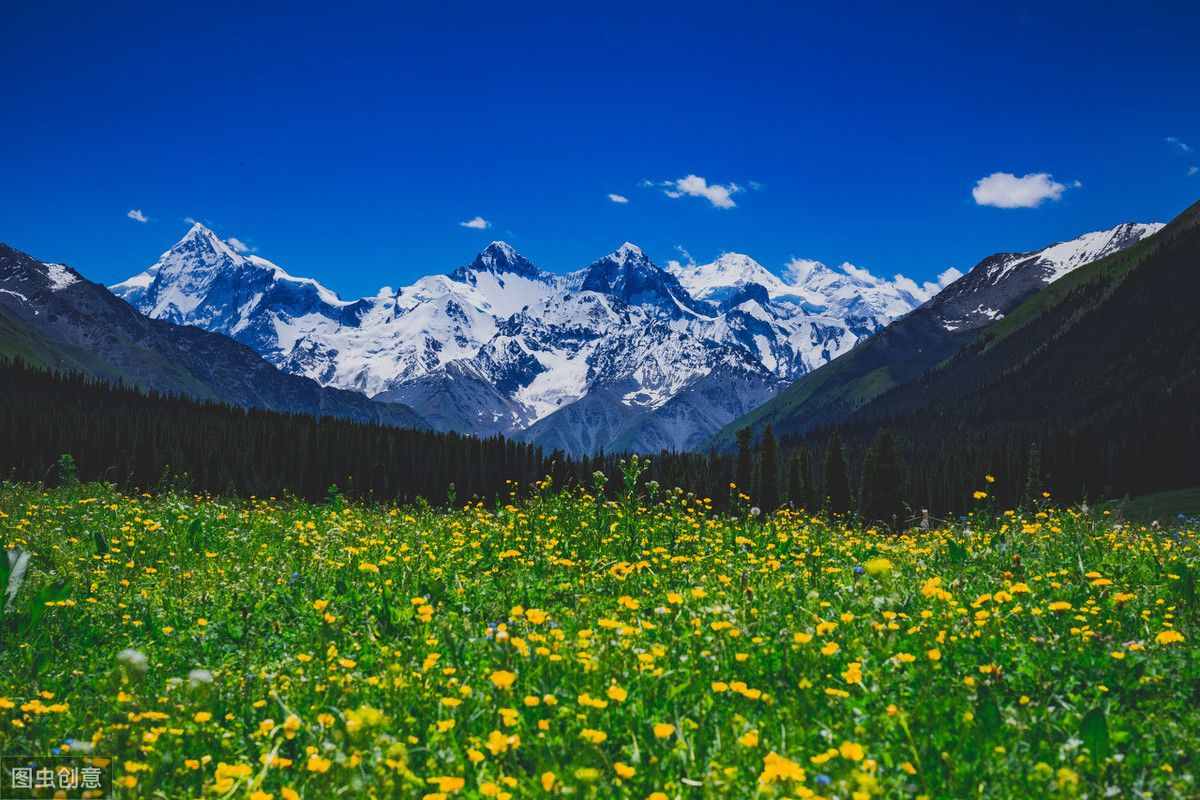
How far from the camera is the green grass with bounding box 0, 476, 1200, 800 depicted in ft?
17.1

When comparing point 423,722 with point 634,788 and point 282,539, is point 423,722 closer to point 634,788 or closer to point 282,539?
point 634,788

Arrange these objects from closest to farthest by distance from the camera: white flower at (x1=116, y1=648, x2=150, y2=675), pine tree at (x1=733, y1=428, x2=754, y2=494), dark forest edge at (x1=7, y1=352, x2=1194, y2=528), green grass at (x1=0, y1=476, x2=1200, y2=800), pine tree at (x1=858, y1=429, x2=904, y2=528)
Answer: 1. green grass at (x1=0, y1=476, x2=1200, y2=800)
2. white flower at (x1=116, y1=648, x2=150, y2=675)
3. pine tree at (x1=858, y1=429, x2=904, y2=528)
4. dark forest edge at (x1=7, y1=352, x2=1194, y2=528)
5. pine tree at (x1=733, y1=428, x2=754, y2=494)

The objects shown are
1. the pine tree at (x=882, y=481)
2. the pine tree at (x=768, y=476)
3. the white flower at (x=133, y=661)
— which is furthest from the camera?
the pine tree at (x=882, y=481)

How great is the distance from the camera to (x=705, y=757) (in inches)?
219

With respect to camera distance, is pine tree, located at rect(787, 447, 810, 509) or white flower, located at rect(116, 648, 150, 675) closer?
white flower, located at rect(116, 648, 150, 675)

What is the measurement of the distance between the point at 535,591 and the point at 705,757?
4.46m

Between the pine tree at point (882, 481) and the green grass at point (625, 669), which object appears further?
the pine tree at point (882, 481)

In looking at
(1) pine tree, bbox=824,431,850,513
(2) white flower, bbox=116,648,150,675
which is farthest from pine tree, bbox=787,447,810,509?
(2) white flower, bbox=116,648,150,675

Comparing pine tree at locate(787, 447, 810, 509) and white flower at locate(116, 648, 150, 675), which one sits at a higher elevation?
pine tree at locate(787, 447, 810, 509)

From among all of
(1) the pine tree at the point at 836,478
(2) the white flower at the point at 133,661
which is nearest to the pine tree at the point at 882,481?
(1) the pine tree at the point at 836,478

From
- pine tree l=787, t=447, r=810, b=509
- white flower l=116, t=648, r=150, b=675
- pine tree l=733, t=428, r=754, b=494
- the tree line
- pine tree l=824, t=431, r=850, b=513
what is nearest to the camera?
white flower l=116, t=648, r=150, b=675

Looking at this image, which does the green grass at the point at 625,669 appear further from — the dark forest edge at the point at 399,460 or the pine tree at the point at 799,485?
the pine tree at the point at 799,485

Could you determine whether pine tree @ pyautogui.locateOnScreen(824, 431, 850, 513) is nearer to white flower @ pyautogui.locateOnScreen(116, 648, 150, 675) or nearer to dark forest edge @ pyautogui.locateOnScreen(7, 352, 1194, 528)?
dark forest edge @ pyautogui.locateOnScreen(7, 352, 1194, 528)

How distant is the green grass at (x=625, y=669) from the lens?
5.21 meters
